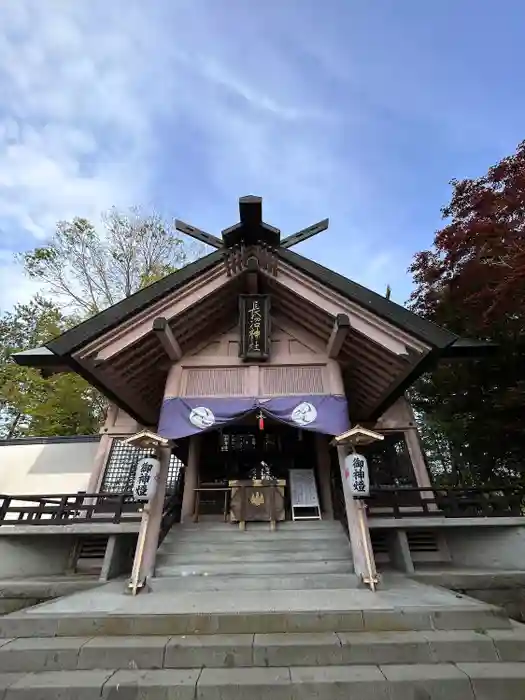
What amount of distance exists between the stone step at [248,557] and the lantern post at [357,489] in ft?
2.60

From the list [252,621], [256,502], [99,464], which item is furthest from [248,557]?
[99,464]

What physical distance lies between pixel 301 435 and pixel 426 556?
435 cm

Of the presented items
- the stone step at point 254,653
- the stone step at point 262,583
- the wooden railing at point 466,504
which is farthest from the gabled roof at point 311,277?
the stone step at point 254,653

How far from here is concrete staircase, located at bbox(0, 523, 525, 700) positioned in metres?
3.13

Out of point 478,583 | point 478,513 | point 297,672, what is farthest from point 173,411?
point 478,513

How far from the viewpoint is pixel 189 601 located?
194 inches

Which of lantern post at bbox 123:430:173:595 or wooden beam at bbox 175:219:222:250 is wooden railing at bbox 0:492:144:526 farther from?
wooden beam at bbox 175:219:222:250

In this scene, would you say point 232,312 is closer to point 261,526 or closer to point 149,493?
point 149,493

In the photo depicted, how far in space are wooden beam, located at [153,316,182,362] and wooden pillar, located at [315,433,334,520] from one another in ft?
16.3

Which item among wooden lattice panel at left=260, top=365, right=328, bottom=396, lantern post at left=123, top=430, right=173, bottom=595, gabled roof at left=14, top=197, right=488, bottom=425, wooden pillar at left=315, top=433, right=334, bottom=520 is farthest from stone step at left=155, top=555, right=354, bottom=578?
gabled roof at left=14, top=197, right=488, bottom=425

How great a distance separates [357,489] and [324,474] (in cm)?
386

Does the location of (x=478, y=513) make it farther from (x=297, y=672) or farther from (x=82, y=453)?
(x=82, y=453)

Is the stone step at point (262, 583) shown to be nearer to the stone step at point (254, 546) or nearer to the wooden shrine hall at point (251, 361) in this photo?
the wooden shrine hall at point (251, 361)

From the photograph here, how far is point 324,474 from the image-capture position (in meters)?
9.86
